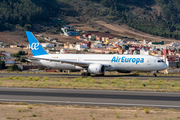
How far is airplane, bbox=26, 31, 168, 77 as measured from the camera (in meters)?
49.1

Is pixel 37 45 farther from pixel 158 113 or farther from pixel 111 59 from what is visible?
pixel 158 113

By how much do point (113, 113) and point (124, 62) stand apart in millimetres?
30061

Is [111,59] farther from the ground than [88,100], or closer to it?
farther from the ground

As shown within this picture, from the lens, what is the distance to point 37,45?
5594 centimetres

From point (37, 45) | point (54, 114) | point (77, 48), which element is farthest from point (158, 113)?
point (77, 48)

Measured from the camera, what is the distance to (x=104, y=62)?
50938mm

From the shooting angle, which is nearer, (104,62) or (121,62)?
(121,62)

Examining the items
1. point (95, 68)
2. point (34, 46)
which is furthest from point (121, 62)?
point (34, 46)

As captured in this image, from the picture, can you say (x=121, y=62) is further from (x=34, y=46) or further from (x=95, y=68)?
(x=34, y=46)

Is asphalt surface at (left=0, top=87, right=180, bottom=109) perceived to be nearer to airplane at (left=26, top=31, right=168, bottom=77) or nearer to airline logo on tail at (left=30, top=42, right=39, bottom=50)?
airplane at (left=26, top=31, right=168, bottom=77)

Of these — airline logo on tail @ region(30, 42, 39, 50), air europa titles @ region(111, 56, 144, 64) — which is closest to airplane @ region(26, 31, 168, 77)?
air europa titles @ region(111, 56, 144, 64)

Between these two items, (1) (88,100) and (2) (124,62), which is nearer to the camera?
(1) (88,100)

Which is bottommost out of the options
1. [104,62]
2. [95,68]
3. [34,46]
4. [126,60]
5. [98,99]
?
[98,99]

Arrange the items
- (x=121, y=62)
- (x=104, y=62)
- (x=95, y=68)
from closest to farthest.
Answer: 1. (x=95, y=68)
2. (x=121, y=62)
3. (x=104, y=62)
